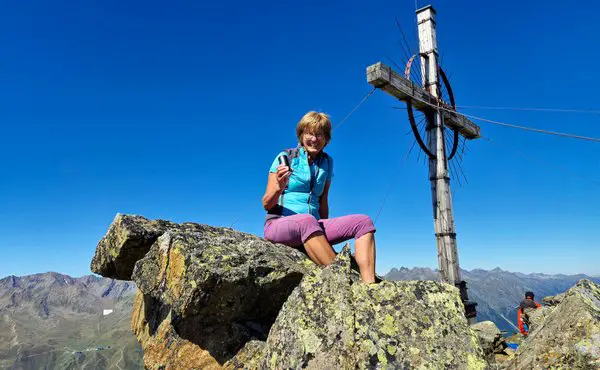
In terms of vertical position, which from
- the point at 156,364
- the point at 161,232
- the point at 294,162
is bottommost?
the point at 156,364

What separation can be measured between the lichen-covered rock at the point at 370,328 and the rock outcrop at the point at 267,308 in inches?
0.4

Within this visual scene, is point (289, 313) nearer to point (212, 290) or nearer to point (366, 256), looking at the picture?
point (212, 290)

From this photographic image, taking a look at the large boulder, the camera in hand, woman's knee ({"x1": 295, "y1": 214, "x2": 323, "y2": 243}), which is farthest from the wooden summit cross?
the large boulder

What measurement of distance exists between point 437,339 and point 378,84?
651 centimetres

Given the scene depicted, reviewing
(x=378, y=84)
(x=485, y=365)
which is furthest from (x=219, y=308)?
(x=378, y=84)

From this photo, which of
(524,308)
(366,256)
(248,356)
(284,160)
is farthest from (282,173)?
(524,308)

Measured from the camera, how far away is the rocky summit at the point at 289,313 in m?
3.93

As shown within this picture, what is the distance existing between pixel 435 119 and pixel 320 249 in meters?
6.90

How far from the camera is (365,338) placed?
395cm

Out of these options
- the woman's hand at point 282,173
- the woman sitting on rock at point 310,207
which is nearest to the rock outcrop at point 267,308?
the woman sitting on rock at point 310,207

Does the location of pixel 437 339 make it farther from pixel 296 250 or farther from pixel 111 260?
pixel 111 260

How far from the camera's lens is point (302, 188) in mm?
6215

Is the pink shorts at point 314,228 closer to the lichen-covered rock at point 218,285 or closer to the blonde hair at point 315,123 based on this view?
the lichen-covered rock at point 218,285

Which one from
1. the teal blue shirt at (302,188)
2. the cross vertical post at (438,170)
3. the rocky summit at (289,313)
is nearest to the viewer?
the rocky summit at (289,313)
